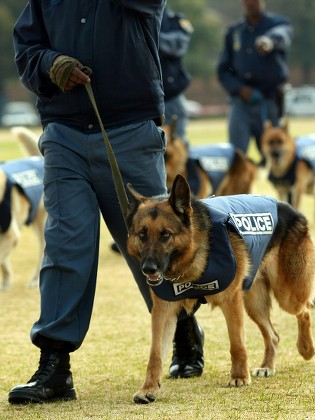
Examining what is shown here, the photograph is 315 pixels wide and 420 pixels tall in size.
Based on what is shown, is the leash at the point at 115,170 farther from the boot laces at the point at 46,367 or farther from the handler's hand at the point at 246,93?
the handler's hand at the point at 246,93

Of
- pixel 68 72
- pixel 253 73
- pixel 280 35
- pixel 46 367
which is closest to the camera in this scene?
pixel 68 72

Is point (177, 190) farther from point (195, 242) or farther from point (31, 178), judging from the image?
point (31, 178)

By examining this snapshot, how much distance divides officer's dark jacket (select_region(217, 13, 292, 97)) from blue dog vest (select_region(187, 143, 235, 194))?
0.81 m

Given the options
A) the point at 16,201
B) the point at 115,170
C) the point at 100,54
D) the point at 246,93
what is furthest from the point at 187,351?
the point at 246,93

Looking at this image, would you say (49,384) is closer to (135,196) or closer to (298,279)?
(135,196)

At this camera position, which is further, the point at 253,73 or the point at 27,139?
the point at 253,73

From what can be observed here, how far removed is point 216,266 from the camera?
4.80 meters

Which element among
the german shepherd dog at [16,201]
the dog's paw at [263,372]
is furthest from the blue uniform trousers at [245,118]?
the dog's paw at [263,372]

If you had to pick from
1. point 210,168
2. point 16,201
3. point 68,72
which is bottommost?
point 210,168

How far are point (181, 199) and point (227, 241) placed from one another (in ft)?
1.14

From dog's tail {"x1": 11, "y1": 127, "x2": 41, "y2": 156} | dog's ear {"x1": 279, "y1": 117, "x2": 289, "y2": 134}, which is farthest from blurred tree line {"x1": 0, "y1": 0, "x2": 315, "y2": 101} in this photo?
dog's tail {"x1": 11, "y1": 127, "x2": 41, "y2": 156}

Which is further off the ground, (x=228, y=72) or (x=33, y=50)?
(x=33, y=50)

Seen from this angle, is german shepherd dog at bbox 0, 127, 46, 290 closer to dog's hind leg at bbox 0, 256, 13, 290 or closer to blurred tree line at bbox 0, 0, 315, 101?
dog's hind leg at bbox 0, 256, 13, 290

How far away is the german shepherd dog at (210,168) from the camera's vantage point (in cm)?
1105
